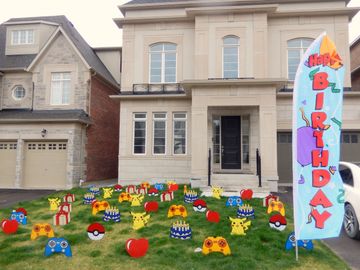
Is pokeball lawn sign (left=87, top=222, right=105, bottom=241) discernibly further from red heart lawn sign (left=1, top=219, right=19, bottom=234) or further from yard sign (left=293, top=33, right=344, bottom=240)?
yard sign (left=293, top=33, right=344, bottom=240)

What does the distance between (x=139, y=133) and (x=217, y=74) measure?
15.4 ft

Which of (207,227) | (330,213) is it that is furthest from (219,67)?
(330,213)

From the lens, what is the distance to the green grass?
4281 millimetres

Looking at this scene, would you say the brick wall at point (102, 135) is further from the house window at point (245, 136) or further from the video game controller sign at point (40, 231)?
the video game controller sign at point (40, 231)

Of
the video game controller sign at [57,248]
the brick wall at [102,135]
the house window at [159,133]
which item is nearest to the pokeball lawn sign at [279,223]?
the video game controller sign at [57,248]

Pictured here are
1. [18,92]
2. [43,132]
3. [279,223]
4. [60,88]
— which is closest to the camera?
[279,223]

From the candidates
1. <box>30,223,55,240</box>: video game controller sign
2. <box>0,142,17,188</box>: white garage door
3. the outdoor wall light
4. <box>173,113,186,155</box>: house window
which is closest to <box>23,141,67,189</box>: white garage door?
the outdoor wall light

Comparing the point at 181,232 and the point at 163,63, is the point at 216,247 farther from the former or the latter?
the point at 163,63

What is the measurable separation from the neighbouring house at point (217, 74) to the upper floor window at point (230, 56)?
0.05m

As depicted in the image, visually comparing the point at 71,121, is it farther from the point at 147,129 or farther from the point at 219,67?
the point at 219,67

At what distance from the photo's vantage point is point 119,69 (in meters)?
17.9

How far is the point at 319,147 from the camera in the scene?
13.7 feet

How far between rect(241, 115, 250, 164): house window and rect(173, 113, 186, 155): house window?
9.04 ft

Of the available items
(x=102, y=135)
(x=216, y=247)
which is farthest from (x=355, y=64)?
(x=216, y=247)
